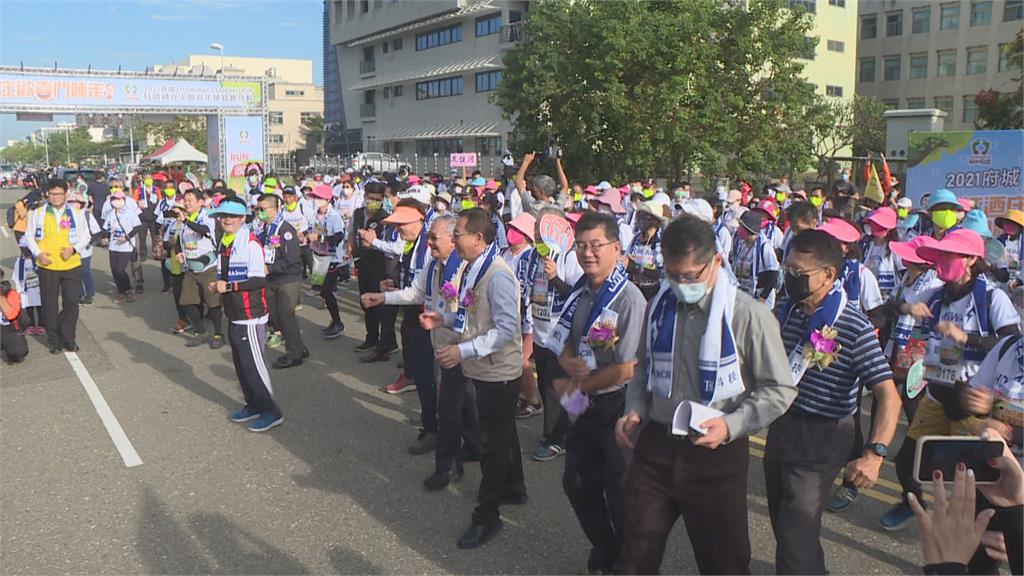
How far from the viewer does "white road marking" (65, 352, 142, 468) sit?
19.7 feet

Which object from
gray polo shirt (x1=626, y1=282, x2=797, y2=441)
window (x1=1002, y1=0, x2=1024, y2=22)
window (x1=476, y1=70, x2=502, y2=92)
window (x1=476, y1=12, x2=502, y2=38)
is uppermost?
window (x1=1002, y1=0, x2=1024, y2=22)

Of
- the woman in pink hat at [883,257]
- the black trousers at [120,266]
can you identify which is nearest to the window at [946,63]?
the woman in pink hat at [883,257]

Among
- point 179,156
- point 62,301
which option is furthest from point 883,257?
point 179,156

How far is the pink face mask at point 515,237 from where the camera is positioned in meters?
6.09

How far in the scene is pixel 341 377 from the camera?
8320mm

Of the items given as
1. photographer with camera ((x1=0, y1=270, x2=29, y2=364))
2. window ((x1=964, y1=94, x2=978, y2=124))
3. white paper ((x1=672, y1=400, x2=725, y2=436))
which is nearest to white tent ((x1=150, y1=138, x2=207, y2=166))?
photographer with camera ((x1=0, y1=270, x2=29, y2=364))

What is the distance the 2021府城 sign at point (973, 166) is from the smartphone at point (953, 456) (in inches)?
498

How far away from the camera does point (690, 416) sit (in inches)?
116

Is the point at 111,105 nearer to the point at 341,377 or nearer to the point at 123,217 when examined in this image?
the point at 123,217

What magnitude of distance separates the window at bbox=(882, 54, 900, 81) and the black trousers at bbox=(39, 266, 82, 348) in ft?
187

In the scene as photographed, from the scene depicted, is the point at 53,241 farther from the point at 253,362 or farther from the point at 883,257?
the point at 883,257

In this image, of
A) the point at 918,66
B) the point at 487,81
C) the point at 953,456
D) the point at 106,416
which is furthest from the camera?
the point at 918,66

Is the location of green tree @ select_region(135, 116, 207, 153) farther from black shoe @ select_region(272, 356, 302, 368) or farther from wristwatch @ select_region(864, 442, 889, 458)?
wristwatch @ select_region(864, 442, 889, 458)

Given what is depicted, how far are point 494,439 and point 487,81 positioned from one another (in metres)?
42.2
